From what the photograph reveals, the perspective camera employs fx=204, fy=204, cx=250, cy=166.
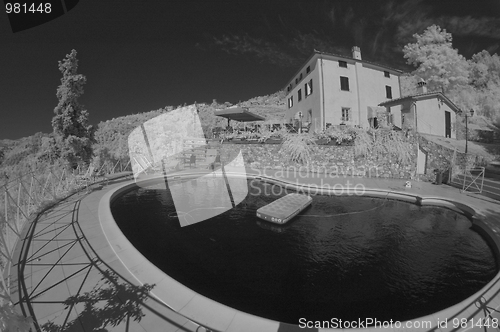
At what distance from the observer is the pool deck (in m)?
3.48

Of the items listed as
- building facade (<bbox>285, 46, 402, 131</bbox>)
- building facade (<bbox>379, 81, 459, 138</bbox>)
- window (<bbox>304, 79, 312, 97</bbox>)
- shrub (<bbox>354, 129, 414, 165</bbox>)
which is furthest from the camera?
window (<bbox>304, 79, 312, 97</bbox>)

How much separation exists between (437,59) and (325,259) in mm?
36681

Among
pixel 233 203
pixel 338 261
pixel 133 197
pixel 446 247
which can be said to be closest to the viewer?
pixel 338 261

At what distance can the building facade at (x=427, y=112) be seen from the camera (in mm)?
17547

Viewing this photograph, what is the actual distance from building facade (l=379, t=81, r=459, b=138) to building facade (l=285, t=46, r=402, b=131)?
2.18 meters

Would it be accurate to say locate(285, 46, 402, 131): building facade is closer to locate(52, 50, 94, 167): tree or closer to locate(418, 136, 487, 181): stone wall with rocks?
locate(418, 136, 487, 181): stone wall with rocks

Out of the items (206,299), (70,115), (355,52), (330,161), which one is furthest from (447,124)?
(70,115)

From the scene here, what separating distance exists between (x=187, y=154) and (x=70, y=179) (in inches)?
392

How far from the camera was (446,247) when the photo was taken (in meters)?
6.88

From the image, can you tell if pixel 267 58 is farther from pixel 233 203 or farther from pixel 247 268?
pixel 247 268

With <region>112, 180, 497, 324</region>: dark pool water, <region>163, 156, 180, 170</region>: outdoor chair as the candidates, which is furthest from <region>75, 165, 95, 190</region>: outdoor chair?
<region>163, 156, 180, 170</region>: outdoor chair

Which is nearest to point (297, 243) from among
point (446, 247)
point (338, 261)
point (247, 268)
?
point (338, 261)

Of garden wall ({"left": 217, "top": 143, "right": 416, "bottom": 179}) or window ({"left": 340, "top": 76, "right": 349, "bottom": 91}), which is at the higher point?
window ({"left": 340, "top": 76, "right": 349, "bottom": 91})

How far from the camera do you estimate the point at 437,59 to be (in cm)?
2817
